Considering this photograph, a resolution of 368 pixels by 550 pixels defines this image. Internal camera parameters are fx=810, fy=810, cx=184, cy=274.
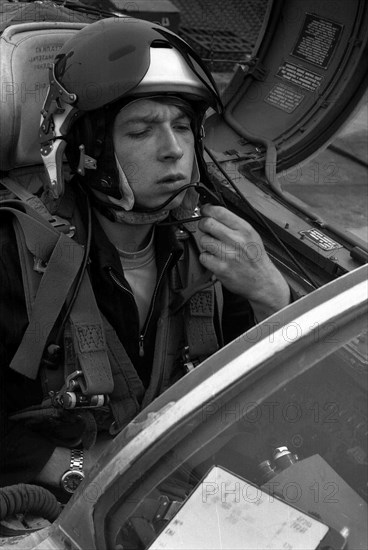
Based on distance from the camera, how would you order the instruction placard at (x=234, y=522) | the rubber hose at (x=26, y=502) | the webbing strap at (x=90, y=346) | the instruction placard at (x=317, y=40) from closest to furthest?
the instruction placard at (x=234, y=522) < the rubber hose at (x=26, y=502) < the webbing strap at (x=90, y=346) < the instruction placard at (x=317, y=40)

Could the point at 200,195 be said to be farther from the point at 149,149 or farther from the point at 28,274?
the point at 28,274

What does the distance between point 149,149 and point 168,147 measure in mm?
52

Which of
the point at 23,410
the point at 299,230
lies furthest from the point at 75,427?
the point at 299,230

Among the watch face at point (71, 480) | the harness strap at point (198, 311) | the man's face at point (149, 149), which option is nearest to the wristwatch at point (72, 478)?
the watch face at point (71, 480)

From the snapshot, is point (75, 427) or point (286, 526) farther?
point (75, 427)

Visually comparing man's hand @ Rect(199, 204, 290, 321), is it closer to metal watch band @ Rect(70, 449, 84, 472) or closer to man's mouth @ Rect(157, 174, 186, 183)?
man's mouth @ Rect(157, 174, 186, 183)

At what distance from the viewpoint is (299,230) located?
350cm

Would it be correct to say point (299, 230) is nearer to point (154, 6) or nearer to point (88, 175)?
point (88, 175)

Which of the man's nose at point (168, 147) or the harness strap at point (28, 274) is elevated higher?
the man's nose at point (168, 147)

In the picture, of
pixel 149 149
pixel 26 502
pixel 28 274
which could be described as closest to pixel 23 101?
pixel 149 149

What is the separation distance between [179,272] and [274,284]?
1.01 feet

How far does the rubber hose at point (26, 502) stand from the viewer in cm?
165

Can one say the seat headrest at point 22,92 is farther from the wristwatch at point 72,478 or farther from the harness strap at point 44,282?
the wristwatch at point 72,478

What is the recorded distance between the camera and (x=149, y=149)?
2170mm
